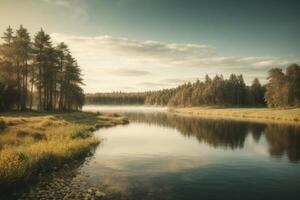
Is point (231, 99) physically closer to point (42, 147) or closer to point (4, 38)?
point (4, 38)

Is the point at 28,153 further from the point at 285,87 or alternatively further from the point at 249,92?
the point at 249,92

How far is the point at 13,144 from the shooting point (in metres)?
26.4

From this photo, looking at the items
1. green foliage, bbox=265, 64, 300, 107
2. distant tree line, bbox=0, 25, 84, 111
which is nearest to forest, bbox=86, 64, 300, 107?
green foliage, bbox=265, 64, 300, 107

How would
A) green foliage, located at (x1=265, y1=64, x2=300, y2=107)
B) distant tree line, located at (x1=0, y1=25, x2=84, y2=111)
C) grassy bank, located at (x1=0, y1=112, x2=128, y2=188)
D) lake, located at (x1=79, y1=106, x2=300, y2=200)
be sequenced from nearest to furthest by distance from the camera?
grassy bank, located at (x1=0, y1=112, x2=128, y2=188), lake, located at (x1=79, y1=106, x2=300, y2=200), distant tree line, located at (x1=0, y1=25, x2=84, y2=111), green foliage, located at (x1=265, y1=64, x2=300, y2=107)

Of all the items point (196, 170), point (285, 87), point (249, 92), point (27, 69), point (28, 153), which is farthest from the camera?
point (249, 92)

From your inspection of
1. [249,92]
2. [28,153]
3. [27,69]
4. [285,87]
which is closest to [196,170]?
[28,153]

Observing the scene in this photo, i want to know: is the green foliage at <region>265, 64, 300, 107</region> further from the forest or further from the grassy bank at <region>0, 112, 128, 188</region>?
the grassy bank at <region>0, 112, 128, 188</region>

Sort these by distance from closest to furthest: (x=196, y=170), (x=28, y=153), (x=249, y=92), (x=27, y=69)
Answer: (x=28, y=153), (x=196, y=170), (x=27, y=69), (x=249, y=92)

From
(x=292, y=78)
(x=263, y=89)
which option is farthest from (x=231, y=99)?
(x=292, y=78)

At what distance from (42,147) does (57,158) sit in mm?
1987

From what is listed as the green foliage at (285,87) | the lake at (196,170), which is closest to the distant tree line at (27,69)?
the lake at (196,170)

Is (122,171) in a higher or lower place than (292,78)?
lower

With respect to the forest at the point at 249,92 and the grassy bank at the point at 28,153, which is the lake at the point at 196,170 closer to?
the grassy bank at the point at 28,153

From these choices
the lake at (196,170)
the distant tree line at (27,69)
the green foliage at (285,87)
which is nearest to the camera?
the lake at (196,170)
